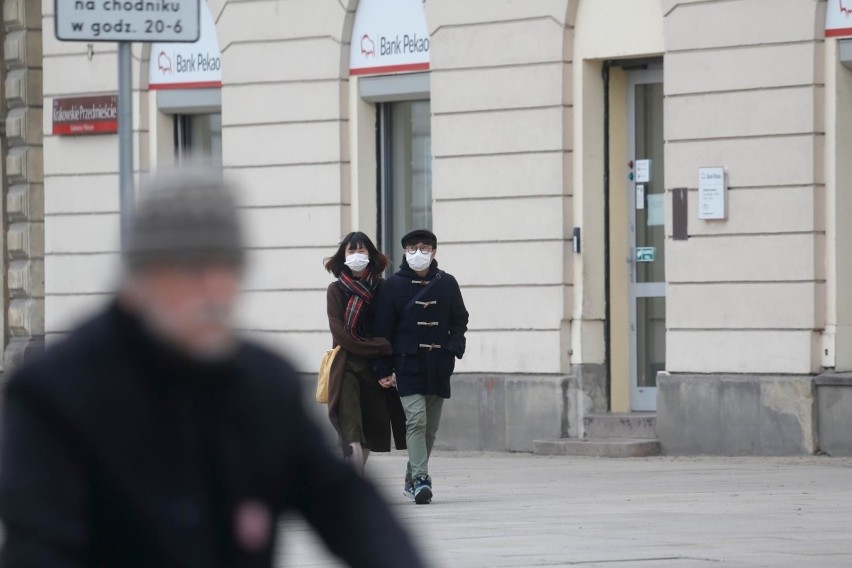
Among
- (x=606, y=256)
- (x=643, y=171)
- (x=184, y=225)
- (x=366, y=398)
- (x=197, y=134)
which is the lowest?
(x=366, y=398)

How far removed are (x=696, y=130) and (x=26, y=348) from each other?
31.8 feet

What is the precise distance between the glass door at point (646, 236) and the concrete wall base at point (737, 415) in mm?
990

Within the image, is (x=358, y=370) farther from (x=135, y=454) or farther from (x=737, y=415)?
(x=135, y=454)

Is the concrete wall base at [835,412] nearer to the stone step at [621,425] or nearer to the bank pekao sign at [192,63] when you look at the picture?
the stone step at [621,425]

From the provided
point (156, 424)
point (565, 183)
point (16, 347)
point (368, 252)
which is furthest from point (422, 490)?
point (16, 347)

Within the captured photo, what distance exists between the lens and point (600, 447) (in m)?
16.9

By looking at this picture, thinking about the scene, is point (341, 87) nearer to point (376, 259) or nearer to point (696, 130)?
point (696, 130)

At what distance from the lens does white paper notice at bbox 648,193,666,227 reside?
1748 centimetres

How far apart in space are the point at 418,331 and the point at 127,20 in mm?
6245

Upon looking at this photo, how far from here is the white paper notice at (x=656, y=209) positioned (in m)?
17.5

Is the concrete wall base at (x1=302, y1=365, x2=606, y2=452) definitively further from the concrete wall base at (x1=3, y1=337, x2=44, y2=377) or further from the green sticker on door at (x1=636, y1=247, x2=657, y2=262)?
the concrete wall base at (x1=3, y1=337, x2=44, y2=377)

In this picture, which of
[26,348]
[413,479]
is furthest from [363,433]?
[26,348]

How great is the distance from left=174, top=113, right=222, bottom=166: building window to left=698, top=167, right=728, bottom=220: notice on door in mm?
6502

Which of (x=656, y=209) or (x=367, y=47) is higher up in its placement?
(x=367, y=47)
